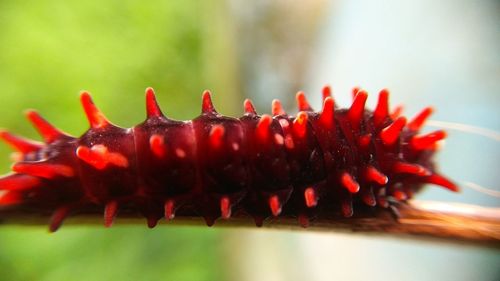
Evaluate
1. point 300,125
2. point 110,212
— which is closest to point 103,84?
point 110,212

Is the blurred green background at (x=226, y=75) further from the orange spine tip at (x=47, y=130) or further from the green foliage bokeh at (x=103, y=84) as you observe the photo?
the orange spine tip at (x=47, y=130)

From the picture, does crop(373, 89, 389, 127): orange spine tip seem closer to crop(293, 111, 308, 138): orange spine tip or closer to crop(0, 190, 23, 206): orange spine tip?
crop(293, 111, 308, 138): orange spine tip

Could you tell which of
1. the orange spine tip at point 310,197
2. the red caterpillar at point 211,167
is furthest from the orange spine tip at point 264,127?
the orange spine tip at point 310,197

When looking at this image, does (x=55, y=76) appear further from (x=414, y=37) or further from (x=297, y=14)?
(x=414, y=37)

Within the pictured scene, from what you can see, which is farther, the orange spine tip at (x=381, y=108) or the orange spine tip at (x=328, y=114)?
the orange spine tip at (x=381, y=108)

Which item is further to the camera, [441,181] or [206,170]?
[441,181]

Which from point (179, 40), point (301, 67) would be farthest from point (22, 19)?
point (301, 67)

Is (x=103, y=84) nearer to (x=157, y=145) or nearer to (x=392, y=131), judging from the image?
(x=157, y=145)
